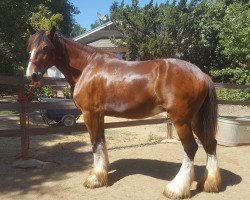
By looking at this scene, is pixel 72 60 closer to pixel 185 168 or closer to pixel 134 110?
pixel 134 110

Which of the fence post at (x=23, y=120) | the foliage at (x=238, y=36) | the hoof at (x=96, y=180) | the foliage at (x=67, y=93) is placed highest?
the foliage at (x=238, y=36)

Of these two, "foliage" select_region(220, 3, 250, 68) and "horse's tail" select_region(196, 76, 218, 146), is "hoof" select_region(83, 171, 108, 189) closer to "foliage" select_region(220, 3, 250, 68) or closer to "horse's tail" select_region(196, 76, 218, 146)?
"horse's tail" select_region(196, 76, 218, 146)

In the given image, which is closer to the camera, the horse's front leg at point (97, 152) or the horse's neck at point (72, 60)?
the horse's front leg at point (97, 152)

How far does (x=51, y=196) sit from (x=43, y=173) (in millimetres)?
A: 1006

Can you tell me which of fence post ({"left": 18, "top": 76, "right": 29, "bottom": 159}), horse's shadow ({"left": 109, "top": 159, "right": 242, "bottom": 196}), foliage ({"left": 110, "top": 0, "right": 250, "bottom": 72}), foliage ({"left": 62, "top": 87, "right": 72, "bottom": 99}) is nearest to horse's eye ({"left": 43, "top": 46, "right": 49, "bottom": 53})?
fence post ({"left": 18, "top": 76, "right": 29, "bottom": 159})

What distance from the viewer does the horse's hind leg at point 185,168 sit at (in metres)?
4.39

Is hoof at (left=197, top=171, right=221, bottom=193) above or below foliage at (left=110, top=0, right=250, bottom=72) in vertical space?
below

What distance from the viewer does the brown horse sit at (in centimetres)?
440

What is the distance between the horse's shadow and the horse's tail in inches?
32.8

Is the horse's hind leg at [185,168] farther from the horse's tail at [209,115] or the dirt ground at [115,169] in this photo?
the horse's tail at [209,115]

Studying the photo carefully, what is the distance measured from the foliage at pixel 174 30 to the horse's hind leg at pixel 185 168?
13.5 meters

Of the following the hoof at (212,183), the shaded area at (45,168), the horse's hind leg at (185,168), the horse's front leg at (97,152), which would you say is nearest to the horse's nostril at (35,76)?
the horse's front leg at (97,152)

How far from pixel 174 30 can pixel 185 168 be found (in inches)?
589

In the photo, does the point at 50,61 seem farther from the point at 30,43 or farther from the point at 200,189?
the point at 200,189
